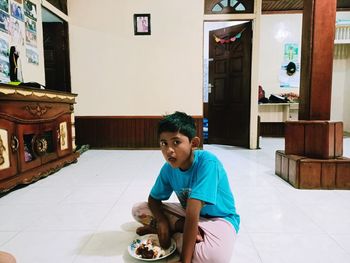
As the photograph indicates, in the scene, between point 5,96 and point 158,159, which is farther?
point 158,159

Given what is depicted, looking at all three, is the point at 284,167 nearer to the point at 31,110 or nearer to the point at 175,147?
the point at 175,147

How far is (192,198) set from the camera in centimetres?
103

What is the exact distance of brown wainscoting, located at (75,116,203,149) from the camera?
14.3 ft

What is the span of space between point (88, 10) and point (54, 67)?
1.03m

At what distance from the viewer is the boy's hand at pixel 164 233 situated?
3.92ft

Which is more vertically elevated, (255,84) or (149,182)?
(255,84)

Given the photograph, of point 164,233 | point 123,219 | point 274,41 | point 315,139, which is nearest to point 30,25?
point 123,219

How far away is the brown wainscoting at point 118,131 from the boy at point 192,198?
3082 mm

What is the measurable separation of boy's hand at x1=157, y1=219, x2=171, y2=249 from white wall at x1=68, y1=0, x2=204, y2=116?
319cm

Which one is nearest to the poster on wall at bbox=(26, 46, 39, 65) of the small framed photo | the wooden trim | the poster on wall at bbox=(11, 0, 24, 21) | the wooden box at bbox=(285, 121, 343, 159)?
the poster on wall at bbox=(11, 0, 24, 21)

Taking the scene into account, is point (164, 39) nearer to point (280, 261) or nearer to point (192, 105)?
point (192, 105)

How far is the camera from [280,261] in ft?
3.94

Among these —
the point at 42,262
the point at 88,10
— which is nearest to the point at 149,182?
the point at 42,262

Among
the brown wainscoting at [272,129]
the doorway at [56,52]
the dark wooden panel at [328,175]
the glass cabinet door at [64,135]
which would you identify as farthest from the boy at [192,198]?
the brown wainscoting at [272,129]
